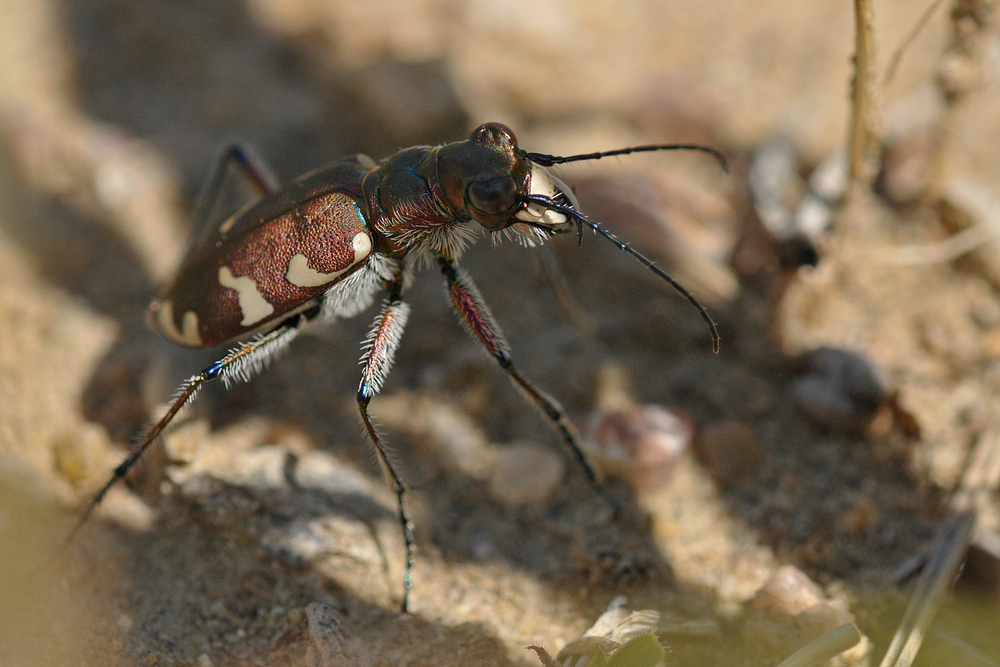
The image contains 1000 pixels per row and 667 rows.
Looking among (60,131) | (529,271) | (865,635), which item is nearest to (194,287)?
(529,271)

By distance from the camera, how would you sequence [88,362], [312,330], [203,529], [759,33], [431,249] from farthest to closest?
1. [759,33]
2. [312,330]
3. [88,362]
4. [431,249]
5. [203,529]

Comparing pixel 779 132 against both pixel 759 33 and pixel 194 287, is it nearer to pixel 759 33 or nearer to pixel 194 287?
pixel 759 33

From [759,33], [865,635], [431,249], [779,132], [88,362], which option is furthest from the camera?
[759,33]

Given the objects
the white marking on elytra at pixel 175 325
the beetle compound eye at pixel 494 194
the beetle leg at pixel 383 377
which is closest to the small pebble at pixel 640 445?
the beetle leg at pixel 383 377

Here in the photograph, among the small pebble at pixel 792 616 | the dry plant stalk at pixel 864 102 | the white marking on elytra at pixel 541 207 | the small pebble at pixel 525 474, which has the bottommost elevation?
the small pebble at pixel 792 616

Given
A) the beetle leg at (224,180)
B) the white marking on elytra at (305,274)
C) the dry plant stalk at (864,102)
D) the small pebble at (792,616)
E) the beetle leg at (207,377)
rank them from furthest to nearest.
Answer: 1. the beetle leg at (224,180)
2. the white marking on elytra at (305,274)
3. the beetle leg at (207,377)
4. the dry plant stalk at (864,102)
5. the small pebble at (792,616)

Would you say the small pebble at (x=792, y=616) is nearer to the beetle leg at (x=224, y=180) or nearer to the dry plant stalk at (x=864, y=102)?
the dry plant stalk at (x=864, y=102)

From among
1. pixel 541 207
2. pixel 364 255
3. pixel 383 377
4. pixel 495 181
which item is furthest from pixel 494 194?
pixel 383 377
